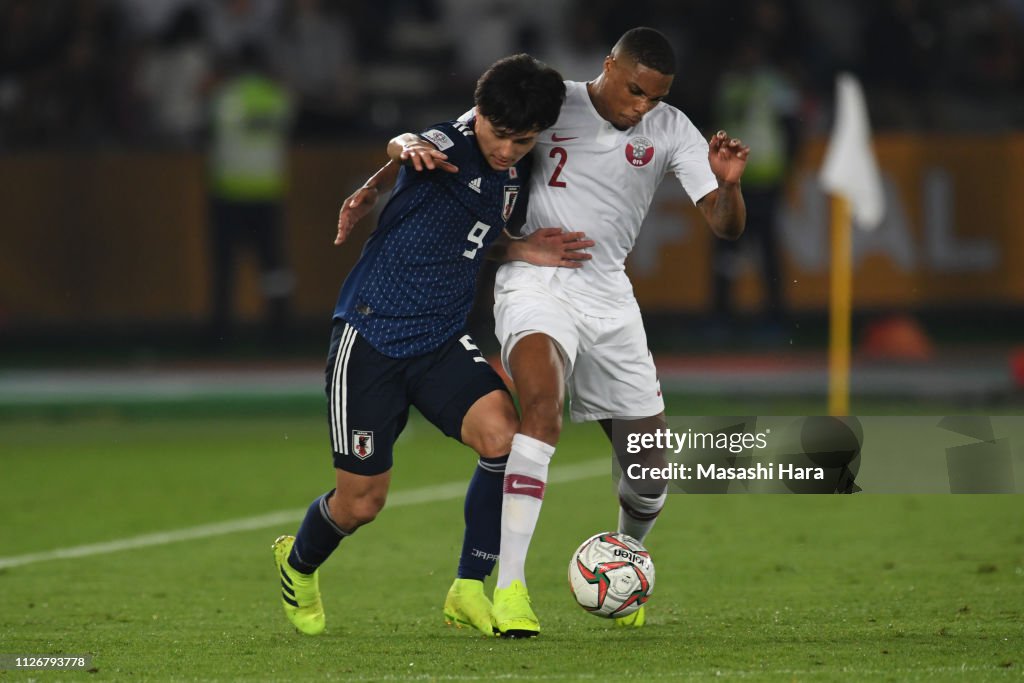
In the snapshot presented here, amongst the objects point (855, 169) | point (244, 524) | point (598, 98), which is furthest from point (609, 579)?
point (855, 169)

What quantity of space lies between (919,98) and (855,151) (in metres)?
4.75

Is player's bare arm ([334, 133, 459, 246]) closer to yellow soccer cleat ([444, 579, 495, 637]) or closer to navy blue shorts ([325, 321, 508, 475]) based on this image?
navy blue shorts ([325, 321, 508, 475])

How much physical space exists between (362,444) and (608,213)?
1.27m

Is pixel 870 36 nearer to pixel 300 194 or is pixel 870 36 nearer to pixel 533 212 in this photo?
pixel 300 194

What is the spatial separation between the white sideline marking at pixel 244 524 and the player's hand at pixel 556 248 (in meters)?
3.04

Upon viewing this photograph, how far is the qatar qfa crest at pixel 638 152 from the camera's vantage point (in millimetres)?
6285

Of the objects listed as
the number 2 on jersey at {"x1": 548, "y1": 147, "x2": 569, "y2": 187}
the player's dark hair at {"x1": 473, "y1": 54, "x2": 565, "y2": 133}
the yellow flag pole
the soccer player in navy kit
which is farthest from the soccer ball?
the yellow flag pole

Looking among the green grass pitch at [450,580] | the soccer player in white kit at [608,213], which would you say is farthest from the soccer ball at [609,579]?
the soccer player in white kit at [608,213]

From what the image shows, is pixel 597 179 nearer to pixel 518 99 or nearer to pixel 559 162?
pixel 559 162

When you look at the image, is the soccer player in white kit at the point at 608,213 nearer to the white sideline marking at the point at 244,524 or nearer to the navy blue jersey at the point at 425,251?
the navy blue jersey at the point at 425,251

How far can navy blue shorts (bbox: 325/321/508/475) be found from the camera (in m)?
5.89

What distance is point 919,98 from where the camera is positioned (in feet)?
55.5

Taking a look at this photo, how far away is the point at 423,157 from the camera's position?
18.3ft

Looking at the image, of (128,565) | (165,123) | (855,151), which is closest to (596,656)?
(128,565)
